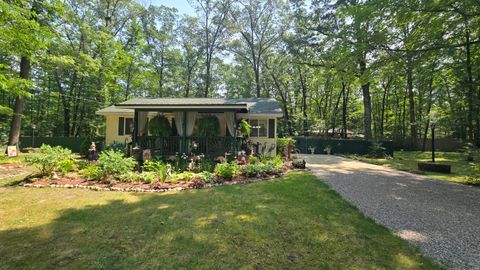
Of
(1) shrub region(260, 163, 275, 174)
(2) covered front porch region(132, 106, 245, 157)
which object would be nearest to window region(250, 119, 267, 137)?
(2) covered front porch region(132, 106, 245, 157)

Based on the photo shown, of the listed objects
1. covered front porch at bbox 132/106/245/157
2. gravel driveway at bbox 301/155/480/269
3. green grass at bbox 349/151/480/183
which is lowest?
gravel driveway at bbox 301/155/480/269

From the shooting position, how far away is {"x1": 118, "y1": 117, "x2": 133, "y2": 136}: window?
1536 cm

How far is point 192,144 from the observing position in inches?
402

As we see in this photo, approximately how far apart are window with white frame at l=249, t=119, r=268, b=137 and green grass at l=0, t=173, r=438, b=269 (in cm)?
794

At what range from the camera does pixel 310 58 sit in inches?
830

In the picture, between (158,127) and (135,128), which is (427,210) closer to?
(158,127)

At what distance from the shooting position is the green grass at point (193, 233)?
2852 millimetres

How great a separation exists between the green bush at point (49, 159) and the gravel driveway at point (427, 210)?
8851mm

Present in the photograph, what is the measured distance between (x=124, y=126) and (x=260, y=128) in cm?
953

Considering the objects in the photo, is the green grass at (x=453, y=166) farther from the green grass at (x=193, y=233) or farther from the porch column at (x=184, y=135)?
the porch column at (x=184, y=135)

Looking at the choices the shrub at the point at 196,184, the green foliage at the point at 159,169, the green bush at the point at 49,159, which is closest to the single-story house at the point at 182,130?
the green foliage at the point at 159,169

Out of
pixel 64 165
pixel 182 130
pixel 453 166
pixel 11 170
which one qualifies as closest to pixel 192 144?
pixel 182 130

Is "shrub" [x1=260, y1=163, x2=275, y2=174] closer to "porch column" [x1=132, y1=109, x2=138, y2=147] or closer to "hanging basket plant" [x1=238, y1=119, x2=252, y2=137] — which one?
"hanging basket plant" [x1=238, y1=119, x2=252, y2=137]

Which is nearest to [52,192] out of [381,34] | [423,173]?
[381,34]
